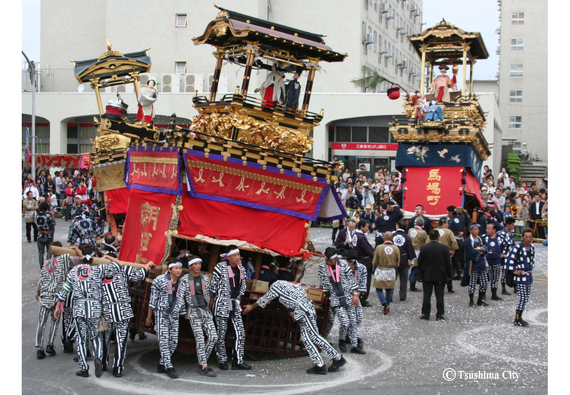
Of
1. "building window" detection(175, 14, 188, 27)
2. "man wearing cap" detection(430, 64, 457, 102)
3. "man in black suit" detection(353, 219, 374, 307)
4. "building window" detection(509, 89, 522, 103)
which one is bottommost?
"man in black suit" detection(353, 219, 374, 307)

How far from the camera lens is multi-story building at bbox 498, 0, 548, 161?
34.4 m

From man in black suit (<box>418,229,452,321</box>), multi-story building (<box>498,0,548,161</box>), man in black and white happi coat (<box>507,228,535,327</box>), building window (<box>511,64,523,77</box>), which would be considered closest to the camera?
man in black and white happi coat (<box>507,228,535,327</box>)

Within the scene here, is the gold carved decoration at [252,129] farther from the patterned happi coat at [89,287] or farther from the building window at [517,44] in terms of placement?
the building window at [517,44]

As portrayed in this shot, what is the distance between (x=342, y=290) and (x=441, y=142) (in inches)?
441

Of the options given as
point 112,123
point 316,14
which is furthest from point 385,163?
point 112,123

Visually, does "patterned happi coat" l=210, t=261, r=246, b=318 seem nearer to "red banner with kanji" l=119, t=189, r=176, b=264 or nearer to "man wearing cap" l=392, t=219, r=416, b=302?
"red banner with kanji" l=119, t=189, r=176, b=264

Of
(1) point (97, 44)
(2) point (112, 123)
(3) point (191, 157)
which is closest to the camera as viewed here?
(3) point (191, 157)

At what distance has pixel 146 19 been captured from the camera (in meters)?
41.1

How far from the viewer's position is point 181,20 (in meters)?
41.1

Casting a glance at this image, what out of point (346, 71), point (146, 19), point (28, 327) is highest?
point (146, 19)

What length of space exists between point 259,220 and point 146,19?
3226 cm

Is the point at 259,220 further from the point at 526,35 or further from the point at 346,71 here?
the point at 346,71

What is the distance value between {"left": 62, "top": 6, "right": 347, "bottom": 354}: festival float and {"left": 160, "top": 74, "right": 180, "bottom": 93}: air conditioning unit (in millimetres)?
26483

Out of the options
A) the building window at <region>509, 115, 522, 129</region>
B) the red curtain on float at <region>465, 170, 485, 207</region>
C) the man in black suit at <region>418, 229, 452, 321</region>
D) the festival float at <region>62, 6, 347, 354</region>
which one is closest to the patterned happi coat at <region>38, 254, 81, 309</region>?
the festival float at <region>62, 6, 347, 354</region>
